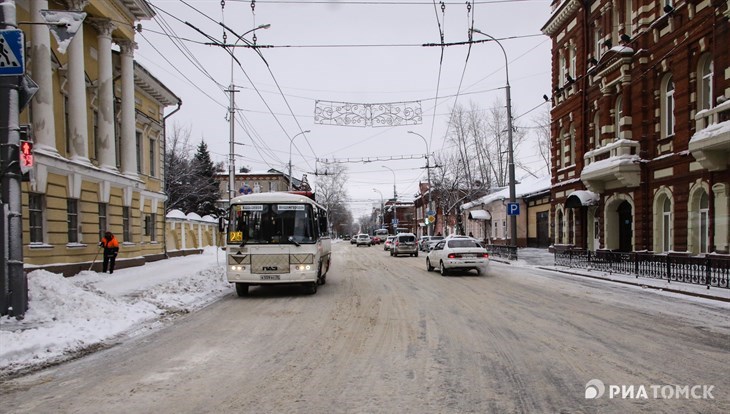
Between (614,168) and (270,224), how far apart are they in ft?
53.1

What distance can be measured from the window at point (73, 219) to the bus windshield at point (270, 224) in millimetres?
8379

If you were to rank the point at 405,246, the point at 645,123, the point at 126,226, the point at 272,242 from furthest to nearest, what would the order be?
1. the point at 405,246
2. the point at 126,226
3. the point at 645,123
4. the point at 272,242

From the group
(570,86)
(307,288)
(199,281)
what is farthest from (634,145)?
(199,281)

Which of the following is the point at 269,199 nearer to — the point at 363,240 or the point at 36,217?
the point at 36,217

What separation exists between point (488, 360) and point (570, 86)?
1056 inches

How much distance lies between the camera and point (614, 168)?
22.3 m

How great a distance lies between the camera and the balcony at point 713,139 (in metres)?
16.0

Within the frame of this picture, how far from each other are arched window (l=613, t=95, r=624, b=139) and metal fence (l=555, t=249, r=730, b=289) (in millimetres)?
6412

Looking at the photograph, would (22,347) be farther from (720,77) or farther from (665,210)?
(665,210)

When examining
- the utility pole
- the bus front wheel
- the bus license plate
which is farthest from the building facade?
the utility pole

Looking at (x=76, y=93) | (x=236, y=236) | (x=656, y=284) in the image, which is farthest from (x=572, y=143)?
(x=76, y=93)

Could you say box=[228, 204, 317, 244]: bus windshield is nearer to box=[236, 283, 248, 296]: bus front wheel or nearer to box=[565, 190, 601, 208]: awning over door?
box=[236, 283, 248, 296]: bus front wheel

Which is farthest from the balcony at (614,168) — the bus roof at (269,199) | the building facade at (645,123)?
the bus roof at (269,199)

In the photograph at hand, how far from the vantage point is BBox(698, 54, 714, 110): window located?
18.3 m
